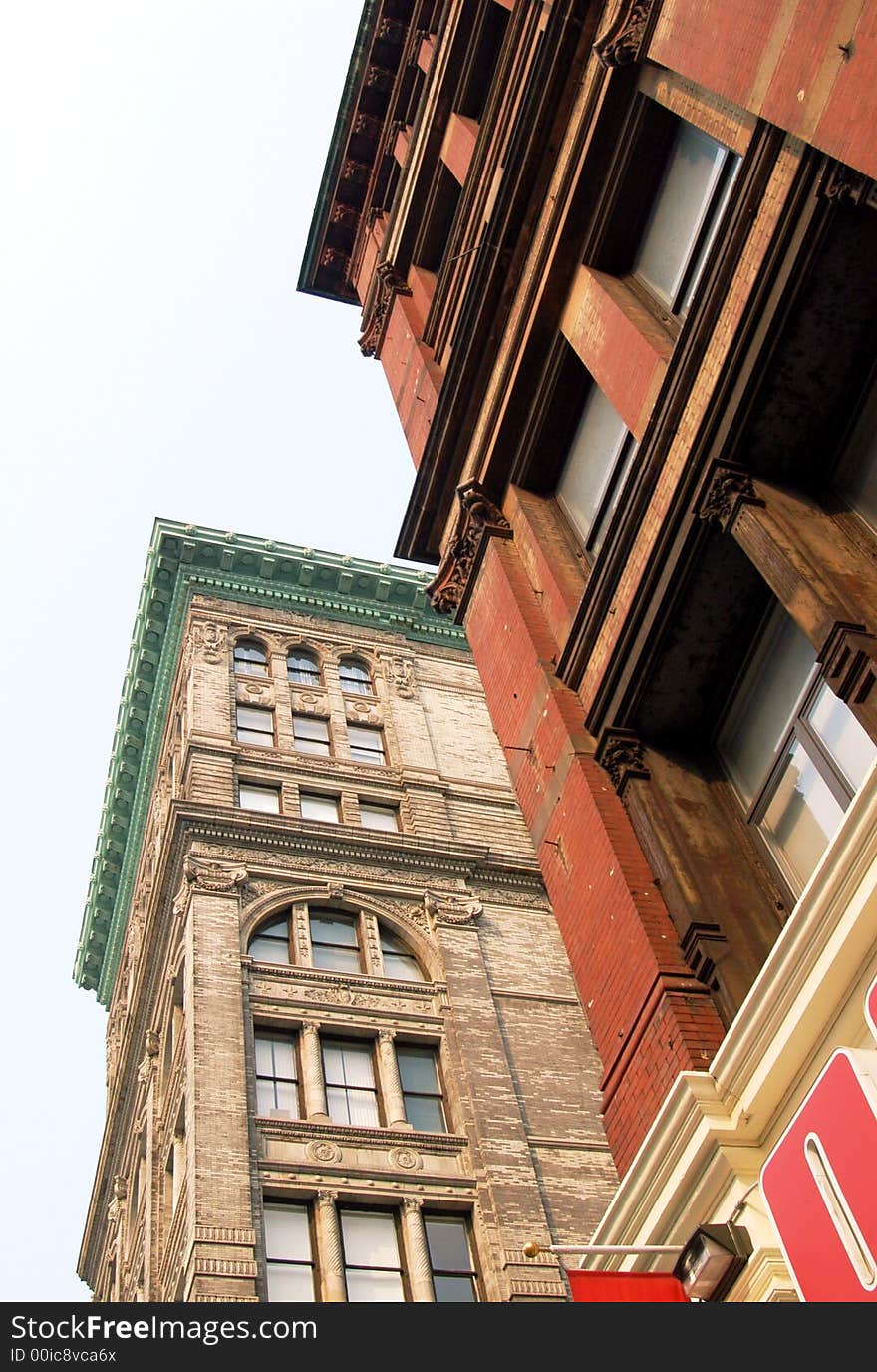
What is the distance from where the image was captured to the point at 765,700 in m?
12.5

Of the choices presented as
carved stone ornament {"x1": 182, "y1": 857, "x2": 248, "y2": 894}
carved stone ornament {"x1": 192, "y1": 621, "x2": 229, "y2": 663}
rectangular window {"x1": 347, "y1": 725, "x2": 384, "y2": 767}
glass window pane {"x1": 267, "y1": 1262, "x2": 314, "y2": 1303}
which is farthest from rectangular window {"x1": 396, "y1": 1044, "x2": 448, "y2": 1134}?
carved stone ornament {"x1": 192, "y1": 621, "x2": 229, "y2": 663}

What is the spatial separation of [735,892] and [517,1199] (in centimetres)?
1741

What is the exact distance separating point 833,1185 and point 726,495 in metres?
5.90

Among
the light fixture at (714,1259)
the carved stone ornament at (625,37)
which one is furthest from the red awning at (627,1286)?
the carved stone ornament at (625,37)

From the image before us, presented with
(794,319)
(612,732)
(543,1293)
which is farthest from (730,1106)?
(543,1293)

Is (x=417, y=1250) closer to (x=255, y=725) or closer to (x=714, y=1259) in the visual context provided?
(x=714, y=1259)

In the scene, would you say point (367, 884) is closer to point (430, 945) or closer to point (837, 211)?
point (430, 945)

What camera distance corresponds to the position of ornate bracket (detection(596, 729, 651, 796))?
13281 mm

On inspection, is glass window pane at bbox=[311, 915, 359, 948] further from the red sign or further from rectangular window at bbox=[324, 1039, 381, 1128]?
the red sign

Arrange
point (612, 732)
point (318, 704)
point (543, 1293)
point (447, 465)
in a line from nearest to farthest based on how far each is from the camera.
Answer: point (612, 732) < point (447, 465) < point (543, 1293) < point (318, 704)

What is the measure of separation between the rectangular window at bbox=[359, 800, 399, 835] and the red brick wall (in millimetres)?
21909

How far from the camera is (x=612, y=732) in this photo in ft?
44.2

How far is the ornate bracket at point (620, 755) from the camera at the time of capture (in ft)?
43.6

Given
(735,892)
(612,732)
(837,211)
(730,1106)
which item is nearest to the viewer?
(730,1106)
